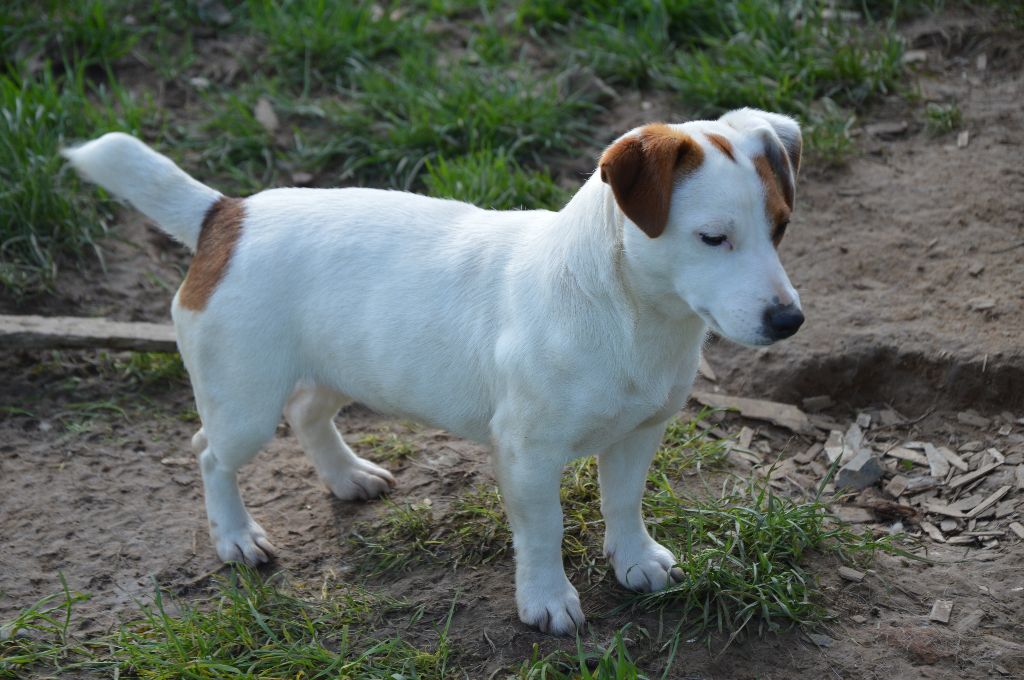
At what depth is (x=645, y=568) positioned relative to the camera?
3.95 m

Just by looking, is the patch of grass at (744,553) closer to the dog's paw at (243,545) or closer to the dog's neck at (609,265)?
the dog's neck at (609,265)

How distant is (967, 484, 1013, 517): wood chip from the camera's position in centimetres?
433

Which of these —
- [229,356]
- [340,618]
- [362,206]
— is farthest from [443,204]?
[340,618]

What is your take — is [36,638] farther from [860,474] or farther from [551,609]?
[860,474]

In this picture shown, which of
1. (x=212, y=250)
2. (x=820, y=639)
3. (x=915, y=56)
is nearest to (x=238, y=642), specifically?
(x=212, y=250)

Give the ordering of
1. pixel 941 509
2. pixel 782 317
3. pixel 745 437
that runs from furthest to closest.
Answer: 1. pixel 745 437
2. pixel 941 509
3. pixel 782 317

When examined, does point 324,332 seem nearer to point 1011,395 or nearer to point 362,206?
point 362,206

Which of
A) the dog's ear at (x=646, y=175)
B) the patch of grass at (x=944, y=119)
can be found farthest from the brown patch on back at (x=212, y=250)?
the patch of grass at (x=944, y=119)

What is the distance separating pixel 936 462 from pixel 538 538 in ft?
6.15

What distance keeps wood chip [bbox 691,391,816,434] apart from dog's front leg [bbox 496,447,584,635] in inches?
55.2

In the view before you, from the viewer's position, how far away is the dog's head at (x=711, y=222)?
123 inches

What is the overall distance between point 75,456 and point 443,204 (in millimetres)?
2166

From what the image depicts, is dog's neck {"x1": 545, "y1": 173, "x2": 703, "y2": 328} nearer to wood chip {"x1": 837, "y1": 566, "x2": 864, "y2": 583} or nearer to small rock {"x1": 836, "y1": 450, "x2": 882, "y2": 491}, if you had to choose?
wood chip {"x1": 837, "y1": 566, "x2": 864, "y2": 583}

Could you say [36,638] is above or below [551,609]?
below
